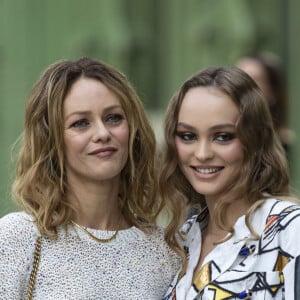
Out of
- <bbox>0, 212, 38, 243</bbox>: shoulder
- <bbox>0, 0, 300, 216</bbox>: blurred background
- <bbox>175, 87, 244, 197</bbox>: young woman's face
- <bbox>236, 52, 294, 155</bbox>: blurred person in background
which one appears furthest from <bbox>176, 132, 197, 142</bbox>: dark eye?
<bbox>0, 0, 300, 216</bbox>: blurred background

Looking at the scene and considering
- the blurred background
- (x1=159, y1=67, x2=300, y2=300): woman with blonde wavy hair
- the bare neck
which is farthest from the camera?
the blurred background

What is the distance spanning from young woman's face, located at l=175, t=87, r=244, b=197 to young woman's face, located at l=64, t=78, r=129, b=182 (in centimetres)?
29

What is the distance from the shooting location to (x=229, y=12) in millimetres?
9367

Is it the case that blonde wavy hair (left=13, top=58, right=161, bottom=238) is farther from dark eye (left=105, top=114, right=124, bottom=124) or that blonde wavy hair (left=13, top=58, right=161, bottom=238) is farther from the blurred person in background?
the blurred person in background

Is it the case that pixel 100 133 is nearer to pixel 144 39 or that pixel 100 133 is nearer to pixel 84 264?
pixel 84 264

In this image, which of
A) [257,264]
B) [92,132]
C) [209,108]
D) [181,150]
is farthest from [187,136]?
[257,264]

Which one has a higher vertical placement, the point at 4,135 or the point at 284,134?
the point at 284,134

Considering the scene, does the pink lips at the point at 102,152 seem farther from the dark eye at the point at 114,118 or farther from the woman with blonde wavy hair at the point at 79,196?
the dark eye at the point at 114,118

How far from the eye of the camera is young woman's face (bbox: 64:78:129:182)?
14.1ft

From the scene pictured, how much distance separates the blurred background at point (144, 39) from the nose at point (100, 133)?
169 inches

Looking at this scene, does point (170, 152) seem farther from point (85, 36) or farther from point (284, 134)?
point (85, 36)

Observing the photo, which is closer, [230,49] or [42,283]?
[42,283]

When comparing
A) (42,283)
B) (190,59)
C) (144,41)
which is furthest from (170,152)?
(144,41)

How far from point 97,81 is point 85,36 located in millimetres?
6522
